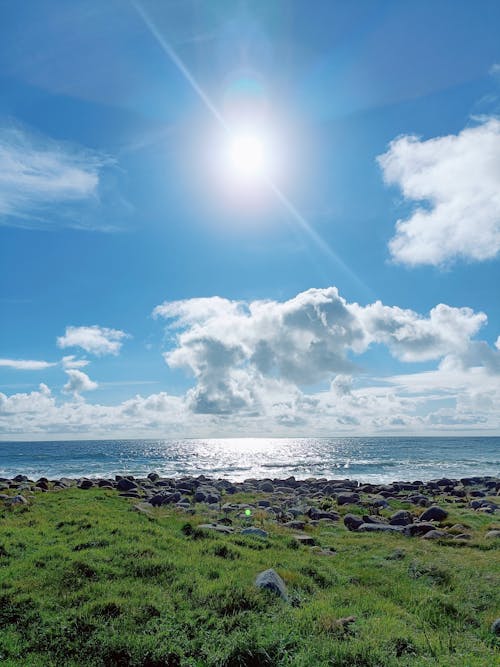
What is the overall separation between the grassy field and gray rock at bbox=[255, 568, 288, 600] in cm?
26

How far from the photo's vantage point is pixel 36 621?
8.66 m

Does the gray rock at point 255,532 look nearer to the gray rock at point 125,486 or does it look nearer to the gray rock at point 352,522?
the gray rock at point 352,522

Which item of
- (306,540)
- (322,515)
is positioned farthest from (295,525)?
(306,540)

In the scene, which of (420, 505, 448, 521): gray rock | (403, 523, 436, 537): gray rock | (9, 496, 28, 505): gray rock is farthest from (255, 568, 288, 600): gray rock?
(9, 496, 28, 505): gray rock

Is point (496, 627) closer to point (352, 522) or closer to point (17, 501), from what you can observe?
point (352, 522)

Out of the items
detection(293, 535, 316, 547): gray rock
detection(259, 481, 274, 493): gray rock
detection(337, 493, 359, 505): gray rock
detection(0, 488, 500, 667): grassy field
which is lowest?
detection(259, 481, 274, 493): gray rock

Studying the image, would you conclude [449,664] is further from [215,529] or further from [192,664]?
[215,529]

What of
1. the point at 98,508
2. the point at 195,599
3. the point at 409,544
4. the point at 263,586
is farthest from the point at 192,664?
the point at 98,508

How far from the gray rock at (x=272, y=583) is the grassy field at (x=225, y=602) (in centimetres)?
26

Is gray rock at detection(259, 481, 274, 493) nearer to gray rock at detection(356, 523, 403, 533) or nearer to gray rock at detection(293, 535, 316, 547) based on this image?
gray rock at detection(356, 523, 403, 533)

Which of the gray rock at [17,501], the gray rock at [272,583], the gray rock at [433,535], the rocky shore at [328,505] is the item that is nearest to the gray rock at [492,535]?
the rocky shore at [328,505]

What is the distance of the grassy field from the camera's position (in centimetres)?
775

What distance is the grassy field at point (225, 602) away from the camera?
775cm

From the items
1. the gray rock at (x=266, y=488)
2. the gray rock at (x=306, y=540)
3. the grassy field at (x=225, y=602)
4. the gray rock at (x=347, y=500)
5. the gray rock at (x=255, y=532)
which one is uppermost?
the grassy field at (x=225, y=602)
